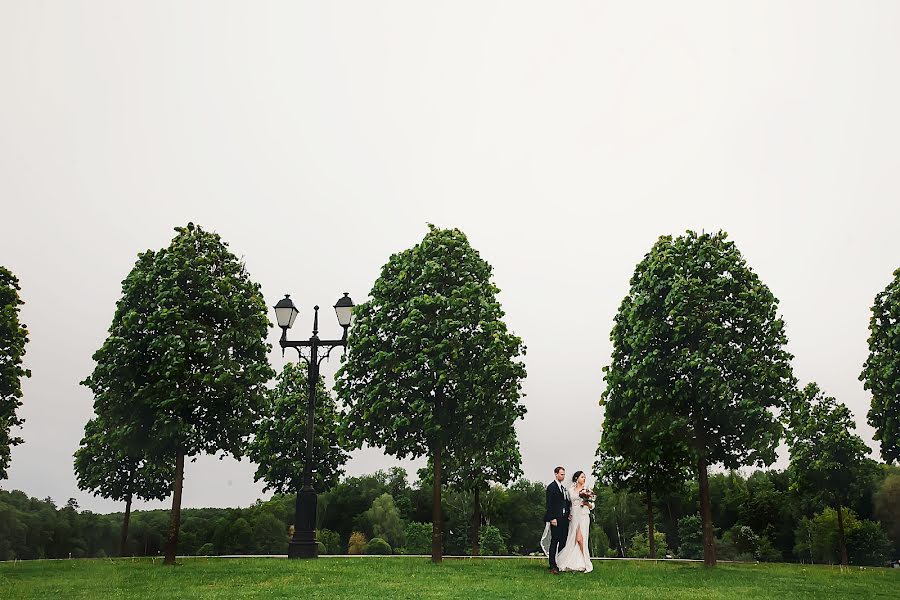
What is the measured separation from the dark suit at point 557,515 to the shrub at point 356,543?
30787 mm

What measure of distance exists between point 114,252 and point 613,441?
68.2 ft

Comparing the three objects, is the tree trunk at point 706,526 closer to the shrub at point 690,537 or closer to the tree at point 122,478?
the tree at point 122,478

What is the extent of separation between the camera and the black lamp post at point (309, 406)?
20.6 m

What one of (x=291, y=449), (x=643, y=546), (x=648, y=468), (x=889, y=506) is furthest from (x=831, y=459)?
(x=291, y=449)

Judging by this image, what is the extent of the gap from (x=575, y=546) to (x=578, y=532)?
1.64 feet

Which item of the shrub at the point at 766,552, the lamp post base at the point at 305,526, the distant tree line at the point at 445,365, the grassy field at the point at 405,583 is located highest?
the distant tree line at the point at 445,365

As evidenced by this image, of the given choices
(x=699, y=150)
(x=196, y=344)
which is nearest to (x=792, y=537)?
(x=699, y=150)

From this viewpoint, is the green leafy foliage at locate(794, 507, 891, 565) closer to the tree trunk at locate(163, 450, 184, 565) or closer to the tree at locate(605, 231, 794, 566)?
the tree at locate(605, 231, 794, 566)

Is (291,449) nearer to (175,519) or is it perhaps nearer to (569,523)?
(175,519)

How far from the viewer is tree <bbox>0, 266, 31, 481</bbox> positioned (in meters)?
25.2

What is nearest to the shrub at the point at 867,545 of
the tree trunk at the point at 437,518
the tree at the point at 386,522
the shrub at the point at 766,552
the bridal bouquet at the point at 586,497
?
the shrub at the point at 766,552

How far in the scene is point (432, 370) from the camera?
82.7ft

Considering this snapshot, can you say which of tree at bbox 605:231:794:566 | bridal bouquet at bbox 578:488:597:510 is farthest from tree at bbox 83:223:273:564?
tree at bbox 605:231:794:566

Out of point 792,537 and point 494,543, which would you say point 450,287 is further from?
point 792,537
